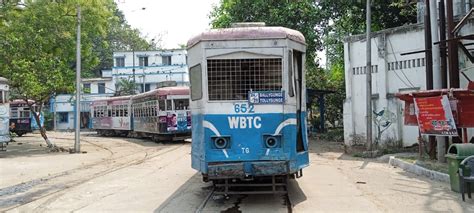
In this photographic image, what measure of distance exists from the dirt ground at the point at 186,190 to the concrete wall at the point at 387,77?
3206 mm

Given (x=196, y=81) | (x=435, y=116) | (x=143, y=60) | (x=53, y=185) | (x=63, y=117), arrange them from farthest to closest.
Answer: (x=63, y=117), (x=143, y=60), (x=435, y=116), (x=53, y=185), (x=196, y=81)

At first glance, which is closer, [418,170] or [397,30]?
[418,170]

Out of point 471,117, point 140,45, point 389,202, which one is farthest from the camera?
point 140,45

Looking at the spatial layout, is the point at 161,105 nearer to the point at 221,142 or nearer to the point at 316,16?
the point at 316,16

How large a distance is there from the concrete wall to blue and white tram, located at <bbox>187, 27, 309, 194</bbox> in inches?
444

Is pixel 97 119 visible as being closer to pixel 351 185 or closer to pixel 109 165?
pixel 109 165

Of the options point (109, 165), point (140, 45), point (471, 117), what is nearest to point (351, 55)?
point (471, 117)

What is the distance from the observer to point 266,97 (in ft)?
29.2

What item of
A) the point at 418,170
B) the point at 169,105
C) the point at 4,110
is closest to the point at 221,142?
the point at 418,170

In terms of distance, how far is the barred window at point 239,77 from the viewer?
9.02m

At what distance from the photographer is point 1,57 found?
22.9 m

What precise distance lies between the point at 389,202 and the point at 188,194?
4.06 m

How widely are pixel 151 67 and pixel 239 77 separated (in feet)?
160

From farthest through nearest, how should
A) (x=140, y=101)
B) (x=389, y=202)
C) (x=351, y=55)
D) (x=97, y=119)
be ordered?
(x=97, y=119) → (x=140, y=101) → (x=351, y=55) → (x=389, y=202)
